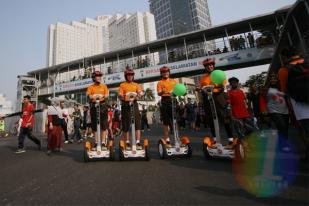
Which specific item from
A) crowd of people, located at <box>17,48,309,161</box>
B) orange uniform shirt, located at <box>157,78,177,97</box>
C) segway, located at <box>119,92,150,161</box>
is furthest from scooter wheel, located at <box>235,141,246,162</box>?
orange uniform shirt, located at <box>157,78,177,97</box>

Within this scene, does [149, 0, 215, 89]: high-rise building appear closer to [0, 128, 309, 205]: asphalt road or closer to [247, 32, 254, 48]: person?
[247, 32, 254, 48]: person

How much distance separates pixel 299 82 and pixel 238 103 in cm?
278

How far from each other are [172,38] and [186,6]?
96.9 metres

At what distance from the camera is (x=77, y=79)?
101 feet

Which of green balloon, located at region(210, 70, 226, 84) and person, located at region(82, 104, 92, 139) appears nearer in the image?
green balloon, located at region(210, 70, 226, 84)

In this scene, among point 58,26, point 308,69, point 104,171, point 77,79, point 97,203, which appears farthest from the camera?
point 58,26

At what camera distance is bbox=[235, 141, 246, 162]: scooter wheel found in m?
4.32

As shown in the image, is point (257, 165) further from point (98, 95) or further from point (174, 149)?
point (98, 95)

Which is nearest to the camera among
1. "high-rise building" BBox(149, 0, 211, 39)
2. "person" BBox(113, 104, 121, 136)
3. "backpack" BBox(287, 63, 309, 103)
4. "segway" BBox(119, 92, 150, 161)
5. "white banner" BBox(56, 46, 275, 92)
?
"backpack" BBox(287, 63, 309, 103)

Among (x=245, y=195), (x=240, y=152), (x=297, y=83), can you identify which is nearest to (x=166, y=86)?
(x=240, y=152)

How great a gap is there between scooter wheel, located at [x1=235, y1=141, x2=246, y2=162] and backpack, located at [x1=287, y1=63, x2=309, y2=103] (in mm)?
1281

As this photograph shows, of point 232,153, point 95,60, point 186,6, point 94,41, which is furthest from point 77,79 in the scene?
point 94,41

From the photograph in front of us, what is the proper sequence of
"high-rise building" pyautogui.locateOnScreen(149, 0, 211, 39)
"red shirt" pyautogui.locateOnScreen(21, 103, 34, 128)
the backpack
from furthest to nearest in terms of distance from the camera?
"high-rise building" pyautogui.locateOnScreen(149, 0, 211, 39) → "red shirt" pyautogui.locateOnScreen(21, 103, 34, 128) → the backpack

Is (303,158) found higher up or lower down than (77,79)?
lower down
